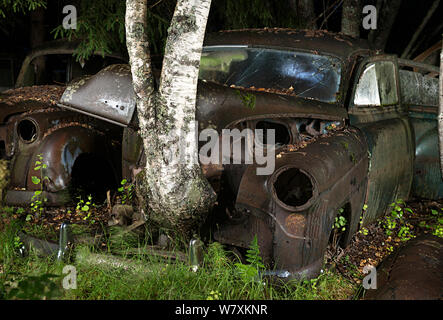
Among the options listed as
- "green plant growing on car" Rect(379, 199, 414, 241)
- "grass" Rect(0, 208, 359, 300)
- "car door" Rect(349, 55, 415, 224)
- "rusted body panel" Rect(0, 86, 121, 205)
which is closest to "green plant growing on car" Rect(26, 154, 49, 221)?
"rusted body panel" Rect(0, 86, 121, 205)

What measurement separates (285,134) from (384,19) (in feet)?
22.0

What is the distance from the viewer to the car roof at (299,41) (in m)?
4.02

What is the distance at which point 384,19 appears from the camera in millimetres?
8961

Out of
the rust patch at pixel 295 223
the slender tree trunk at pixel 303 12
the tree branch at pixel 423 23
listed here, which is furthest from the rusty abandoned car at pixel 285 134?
the tree branch at pixel 423 23

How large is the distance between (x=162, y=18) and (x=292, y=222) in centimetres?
476

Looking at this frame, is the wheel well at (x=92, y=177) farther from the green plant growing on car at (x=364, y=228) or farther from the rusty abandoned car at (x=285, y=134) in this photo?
the green plant growing on car at (x=364, y=228)

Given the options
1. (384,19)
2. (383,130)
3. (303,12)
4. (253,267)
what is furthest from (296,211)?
(384,19)

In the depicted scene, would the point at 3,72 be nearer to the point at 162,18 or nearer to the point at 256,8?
the point at 162,18

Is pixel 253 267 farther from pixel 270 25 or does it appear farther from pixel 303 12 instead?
pixel 303 12

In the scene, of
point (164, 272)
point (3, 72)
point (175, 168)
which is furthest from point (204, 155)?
point (3, 72)

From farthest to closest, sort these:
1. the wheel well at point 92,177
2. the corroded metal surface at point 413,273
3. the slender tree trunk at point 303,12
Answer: the slender tree trunk at point 303,12 < the wheel well at point 92,177 < the corroded metal surface at point 413,273

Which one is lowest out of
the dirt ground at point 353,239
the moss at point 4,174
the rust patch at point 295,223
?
the dirt ground at point 353,239

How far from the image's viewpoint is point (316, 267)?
2.70 m

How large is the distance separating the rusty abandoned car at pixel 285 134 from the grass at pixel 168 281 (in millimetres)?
138
